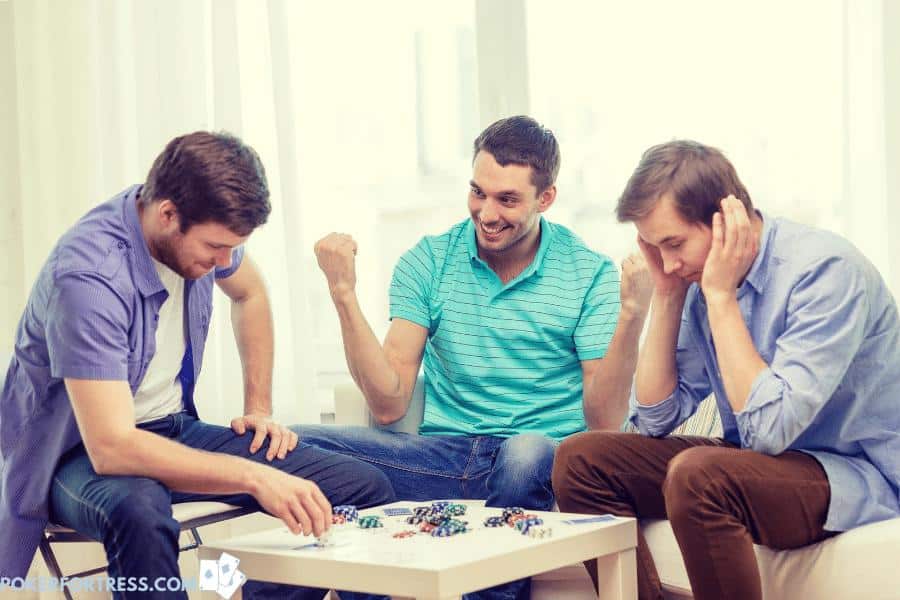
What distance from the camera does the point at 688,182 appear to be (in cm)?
197

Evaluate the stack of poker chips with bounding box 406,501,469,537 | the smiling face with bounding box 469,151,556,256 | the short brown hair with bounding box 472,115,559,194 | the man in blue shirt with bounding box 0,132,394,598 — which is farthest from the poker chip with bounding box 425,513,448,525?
the short brown hair with bounding box 472,115,559,194

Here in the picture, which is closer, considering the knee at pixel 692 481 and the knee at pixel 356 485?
the knee at pixel 692 481

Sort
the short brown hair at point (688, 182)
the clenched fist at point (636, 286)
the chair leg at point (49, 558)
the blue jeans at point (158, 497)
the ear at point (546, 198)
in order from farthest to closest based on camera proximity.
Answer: the ear at point (546, 198) < the clenched fist at point (636, 286) < the chair leg at point (49, 558) < the short brown hair at point (688, 182) < the blue jeans at point (158, 497)

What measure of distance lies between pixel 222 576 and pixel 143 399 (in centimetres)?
47

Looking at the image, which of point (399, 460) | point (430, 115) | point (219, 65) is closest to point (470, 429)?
point (399, 460)

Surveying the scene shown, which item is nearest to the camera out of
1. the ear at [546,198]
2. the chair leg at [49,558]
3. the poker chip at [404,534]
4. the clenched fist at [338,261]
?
the poker chip at [404,534]

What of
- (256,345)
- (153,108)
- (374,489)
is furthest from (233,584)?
(153,108)

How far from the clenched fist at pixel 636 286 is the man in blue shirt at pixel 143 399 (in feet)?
2.08

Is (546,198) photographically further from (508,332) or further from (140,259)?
(140,259)

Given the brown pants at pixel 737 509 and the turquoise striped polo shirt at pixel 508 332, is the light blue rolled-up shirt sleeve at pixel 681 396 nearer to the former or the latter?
the brown pants at pixel 737 509

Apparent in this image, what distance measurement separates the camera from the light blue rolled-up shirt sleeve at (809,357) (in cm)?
182

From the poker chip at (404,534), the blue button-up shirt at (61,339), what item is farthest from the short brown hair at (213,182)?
the poker chip at (404,534)

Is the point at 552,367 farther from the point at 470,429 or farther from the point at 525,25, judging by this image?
the point at 525,25

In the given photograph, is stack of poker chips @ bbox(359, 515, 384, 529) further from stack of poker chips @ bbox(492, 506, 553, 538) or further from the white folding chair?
the white folding chair
